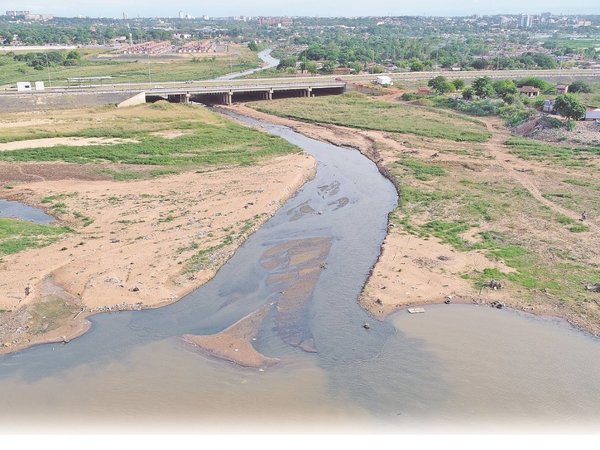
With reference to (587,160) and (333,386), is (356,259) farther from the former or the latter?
(587,160)

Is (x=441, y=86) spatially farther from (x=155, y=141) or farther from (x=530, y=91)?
(x=155, y=141)

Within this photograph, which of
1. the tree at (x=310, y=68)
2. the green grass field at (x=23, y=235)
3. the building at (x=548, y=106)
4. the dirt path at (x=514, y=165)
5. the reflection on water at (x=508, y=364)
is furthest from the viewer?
the tree at (x=310, y=68)

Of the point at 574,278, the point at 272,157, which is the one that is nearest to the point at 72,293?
the point at 574,278

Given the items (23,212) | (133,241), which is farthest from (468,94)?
(23,212)

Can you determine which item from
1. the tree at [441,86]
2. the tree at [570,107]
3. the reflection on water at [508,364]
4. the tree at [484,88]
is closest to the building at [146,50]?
the tree at [441,86]

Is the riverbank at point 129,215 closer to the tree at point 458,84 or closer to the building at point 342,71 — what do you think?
the tree at point 458,84

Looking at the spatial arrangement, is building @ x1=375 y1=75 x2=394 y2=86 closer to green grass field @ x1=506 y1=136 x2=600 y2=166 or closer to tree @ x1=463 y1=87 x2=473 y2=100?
tree @ x1=463 y1=87 x2=473 y2=100
